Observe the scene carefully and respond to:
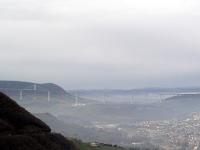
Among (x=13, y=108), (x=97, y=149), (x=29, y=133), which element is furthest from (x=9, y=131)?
(x=97, y=149)

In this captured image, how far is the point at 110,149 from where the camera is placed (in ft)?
368

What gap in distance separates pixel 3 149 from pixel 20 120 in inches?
225

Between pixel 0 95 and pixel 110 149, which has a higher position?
pixel 0 95

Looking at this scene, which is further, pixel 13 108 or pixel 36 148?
pixel 13 108

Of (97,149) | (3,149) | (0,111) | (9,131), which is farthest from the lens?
(97,149)

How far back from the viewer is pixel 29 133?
132 feet

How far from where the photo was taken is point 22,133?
40125 millimetres

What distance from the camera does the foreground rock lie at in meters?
37.3

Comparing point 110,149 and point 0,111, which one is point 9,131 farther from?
point 110,149

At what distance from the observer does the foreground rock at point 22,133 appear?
37.3m

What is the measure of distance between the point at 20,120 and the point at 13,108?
1637 mm

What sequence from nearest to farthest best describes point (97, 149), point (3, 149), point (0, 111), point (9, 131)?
point (3, 149), point (9, 131), point (0, 111), point (97, 149)

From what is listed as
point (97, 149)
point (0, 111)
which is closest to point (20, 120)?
point (0, 111)

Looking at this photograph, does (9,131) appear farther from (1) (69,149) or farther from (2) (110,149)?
(2) (110,149)
